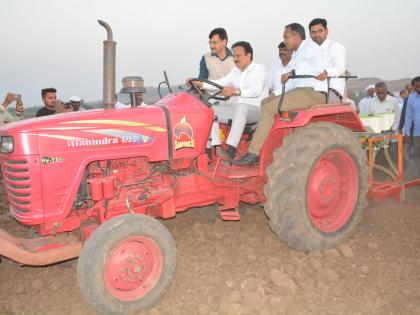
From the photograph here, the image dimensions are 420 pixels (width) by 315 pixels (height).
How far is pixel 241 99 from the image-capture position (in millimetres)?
4406

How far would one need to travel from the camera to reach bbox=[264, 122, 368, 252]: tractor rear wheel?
3.64 m

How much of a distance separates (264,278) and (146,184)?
127 cm

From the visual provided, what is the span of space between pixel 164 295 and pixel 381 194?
9.85 feet

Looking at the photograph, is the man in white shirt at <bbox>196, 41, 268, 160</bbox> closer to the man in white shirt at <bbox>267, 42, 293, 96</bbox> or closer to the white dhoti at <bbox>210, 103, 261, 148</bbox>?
the white dhoti at <bbox>210, 103, 261, 148</bbox>

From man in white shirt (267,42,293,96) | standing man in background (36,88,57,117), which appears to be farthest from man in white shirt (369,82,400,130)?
standing man in background (36,88,57,117)

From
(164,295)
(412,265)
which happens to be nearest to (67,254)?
(164,295)

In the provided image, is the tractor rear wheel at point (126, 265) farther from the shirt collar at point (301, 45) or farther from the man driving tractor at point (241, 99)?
the shirt collar at point (301, 45)

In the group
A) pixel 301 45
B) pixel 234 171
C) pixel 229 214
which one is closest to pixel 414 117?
pixel 301 45

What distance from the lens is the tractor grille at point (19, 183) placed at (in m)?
2.97

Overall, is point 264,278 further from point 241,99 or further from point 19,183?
point 19,183

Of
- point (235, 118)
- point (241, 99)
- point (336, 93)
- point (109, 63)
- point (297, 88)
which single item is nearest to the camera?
point (109, 63)

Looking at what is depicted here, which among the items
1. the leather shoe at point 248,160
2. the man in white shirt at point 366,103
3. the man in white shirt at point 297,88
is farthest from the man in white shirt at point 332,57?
the man in white shirt at point 366,103

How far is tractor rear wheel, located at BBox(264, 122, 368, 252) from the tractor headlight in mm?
2073

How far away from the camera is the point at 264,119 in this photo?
159 inches
